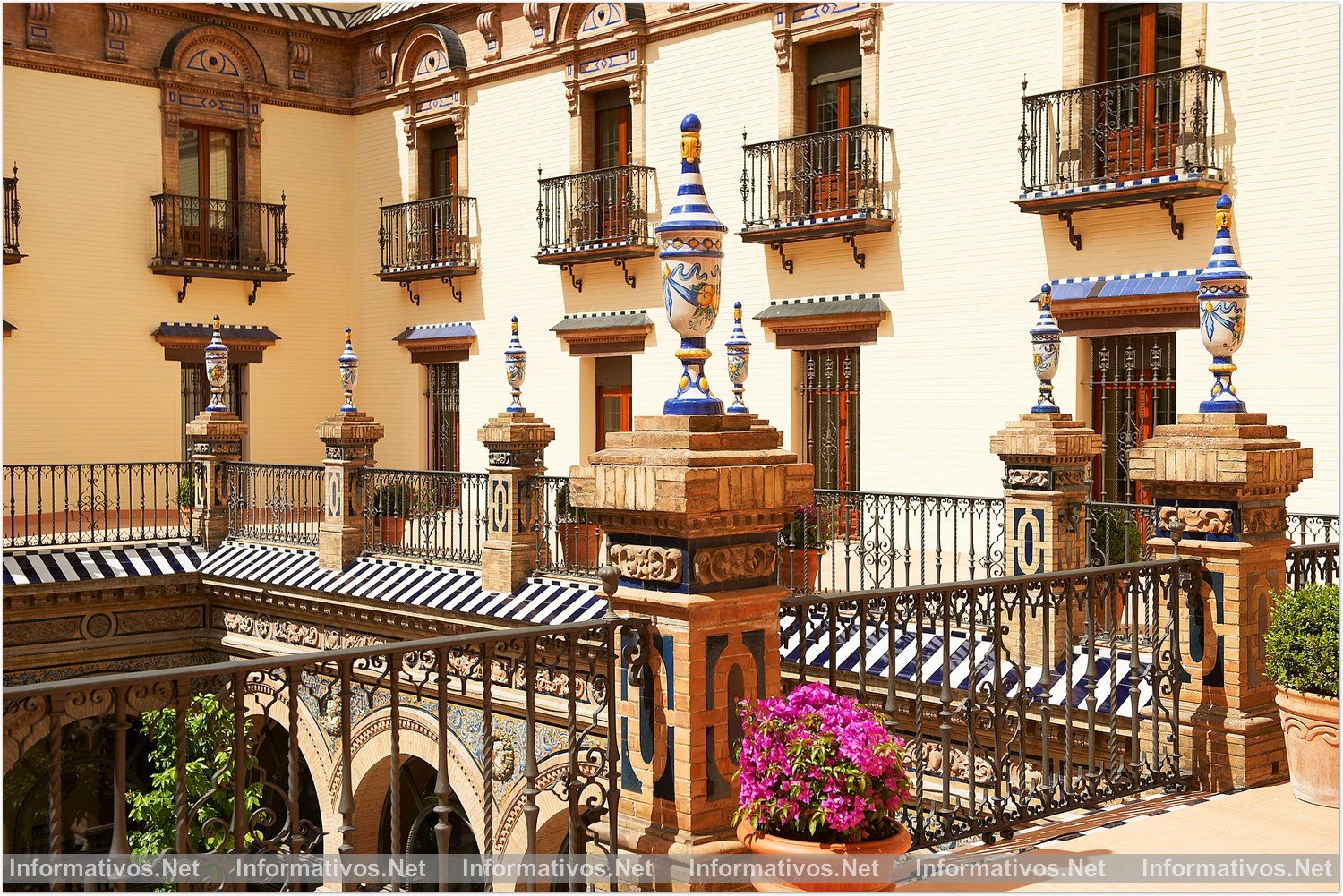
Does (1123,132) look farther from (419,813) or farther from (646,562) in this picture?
(646,562)

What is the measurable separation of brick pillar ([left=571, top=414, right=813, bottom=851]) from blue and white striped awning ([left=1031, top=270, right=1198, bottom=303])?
1002 cm

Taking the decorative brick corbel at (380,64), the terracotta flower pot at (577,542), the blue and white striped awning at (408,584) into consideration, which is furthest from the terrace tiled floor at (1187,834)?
the decorative brick corbel at (380,64)

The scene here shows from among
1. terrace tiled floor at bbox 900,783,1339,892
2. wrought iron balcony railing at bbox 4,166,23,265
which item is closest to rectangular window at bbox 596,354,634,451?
wrought iron balcony railing at bbox 4,166,23,265

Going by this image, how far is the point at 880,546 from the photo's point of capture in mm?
11477

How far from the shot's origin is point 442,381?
75.0ft

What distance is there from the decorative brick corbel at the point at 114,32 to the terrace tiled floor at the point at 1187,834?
19.9 m

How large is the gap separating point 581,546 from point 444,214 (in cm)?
973

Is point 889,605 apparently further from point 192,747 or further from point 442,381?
point 442,381

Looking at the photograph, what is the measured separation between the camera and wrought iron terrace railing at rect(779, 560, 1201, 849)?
538 centimetres

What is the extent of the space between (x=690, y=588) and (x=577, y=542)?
9773 mm

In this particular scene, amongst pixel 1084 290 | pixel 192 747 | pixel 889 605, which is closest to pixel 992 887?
pixel 889 605

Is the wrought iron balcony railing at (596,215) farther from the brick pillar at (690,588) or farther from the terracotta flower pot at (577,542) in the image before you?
the brick pillar at (690,588)

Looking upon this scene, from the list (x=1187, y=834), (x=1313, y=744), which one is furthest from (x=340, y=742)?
(x=1313, y=744)

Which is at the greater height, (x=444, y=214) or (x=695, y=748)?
(x=444, y=214)
